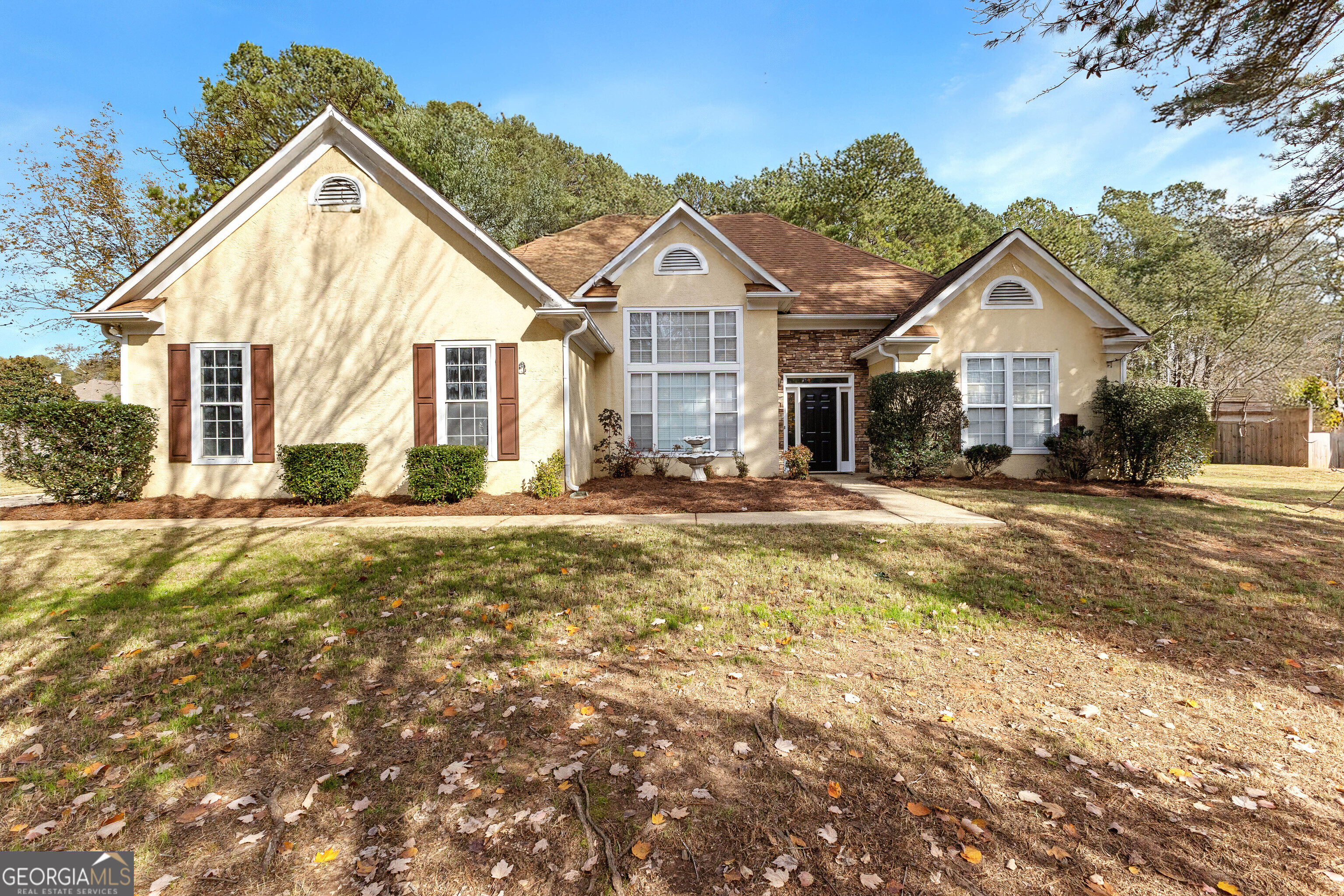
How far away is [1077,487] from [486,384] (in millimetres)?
11621

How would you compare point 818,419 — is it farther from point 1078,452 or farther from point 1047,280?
point 1047,280

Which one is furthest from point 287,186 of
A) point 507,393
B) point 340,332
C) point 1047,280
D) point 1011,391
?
point 1047,280

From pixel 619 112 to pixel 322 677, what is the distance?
50.7 feet

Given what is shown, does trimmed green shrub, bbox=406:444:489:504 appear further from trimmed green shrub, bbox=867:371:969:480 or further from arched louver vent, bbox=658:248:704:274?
trimmed green shrub, bbox=867:371:969:480

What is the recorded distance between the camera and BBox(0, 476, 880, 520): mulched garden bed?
8.56 m

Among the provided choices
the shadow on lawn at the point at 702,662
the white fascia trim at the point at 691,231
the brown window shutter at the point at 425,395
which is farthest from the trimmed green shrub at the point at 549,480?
the white fascia trim at the point at 691,231

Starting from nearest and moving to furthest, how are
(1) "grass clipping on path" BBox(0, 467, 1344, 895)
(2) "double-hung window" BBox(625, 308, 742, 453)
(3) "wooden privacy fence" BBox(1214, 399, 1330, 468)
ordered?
(1) "grass clipping on path" BBox(0, 467, 1344, 895), (2) "double-hung window" BBox(625, 308, 742, 453), (3) "wooden privacy fence" BBox(1214, 399, 1330, 468)

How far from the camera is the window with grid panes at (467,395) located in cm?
1014

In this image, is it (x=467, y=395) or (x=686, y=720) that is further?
(x=467, y=395)

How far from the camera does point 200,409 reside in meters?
10.0

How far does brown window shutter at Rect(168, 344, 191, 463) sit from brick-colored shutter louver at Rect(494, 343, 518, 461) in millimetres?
5468

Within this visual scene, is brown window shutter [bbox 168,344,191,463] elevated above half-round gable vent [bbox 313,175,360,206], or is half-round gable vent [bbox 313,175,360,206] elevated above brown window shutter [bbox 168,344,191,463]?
half-round gable vent [bbox 313,175,360,206]

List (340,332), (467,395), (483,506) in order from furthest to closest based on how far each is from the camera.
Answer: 1. (467,395)
2. (340,332)
3. (483,506)

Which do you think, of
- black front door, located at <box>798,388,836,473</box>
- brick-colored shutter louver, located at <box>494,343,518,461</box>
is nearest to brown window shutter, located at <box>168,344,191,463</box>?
brick-colored shutter louver, located at <box>494,343,518,461</box>
